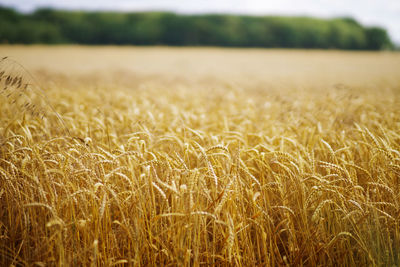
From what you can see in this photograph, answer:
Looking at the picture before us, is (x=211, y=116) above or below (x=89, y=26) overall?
below

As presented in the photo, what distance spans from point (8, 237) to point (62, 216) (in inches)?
12.1

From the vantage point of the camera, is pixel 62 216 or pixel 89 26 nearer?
pixel 62 216

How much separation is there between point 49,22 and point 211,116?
103 ft

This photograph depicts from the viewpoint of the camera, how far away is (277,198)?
6.93 feet

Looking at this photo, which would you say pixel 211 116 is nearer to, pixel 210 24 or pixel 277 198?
pixel 277 198

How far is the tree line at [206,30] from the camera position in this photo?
30.1 meters

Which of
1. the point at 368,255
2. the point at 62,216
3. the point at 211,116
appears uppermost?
the point at 211,116

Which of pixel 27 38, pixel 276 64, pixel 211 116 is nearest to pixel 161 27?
pixel 27 38

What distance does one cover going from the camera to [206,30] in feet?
106

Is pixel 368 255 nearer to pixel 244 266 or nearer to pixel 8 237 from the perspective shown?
pixel 244 266

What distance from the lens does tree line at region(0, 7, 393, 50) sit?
3012 cm

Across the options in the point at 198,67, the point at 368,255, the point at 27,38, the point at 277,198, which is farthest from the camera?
the point at 27,38

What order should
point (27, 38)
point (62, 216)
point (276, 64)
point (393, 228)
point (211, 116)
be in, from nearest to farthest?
point (62, 216) → point (393, 228) → point (211, 116) → point (276, 64) → point (27, 38)

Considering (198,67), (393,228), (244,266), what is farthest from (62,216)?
(198,67)
